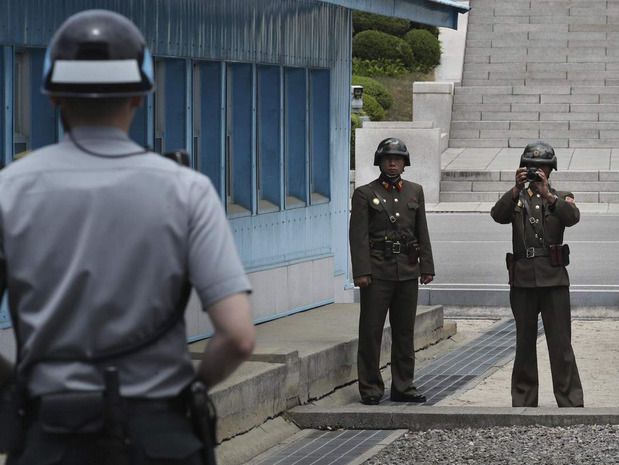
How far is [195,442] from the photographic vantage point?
350cm

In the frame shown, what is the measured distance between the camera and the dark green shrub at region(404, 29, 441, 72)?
37031 mm

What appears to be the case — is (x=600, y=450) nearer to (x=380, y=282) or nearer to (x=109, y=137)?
(x=380, y=282)

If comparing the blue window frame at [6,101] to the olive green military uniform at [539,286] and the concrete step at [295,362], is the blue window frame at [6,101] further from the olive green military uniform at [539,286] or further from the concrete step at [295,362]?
the olive green military uniform at [539,286]

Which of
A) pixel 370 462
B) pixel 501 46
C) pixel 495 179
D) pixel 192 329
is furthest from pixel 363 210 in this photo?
pixel 501 46

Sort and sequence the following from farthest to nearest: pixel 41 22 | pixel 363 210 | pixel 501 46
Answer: pixel 501 46 < pixel 363 210 < pixel 41 22

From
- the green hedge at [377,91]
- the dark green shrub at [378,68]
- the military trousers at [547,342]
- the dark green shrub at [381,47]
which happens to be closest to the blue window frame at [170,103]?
the military trousers at [547,342]

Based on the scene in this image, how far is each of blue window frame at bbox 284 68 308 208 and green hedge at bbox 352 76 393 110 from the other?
20.9 metres

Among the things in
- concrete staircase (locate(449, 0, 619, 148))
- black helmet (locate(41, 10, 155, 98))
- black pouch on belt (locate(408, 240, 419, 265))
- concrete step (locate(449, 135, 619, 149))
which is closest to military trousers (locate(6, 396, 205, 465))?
black helmet (locate(41, 10, 155, 98))

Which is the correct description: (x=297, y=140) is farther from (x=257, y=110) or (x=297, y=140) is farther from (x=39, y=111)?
(x=39, y=111)

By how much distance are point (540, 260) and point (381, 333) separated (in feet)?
4.70

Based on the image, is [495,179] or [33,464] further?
[495,179]

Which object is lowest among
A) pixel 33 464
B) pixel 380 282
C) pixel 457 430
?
pixel 457 430

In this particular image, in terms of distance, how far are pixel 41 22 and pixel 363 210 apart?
2.63 metres

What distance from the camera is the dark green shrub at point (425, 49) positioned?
37.0 m
